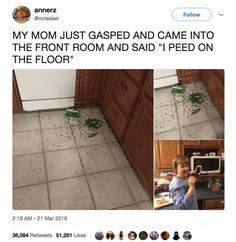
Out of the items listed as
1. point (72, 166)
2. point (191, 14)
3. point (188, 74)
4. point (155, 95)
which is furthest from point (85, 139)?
point (191, 14)

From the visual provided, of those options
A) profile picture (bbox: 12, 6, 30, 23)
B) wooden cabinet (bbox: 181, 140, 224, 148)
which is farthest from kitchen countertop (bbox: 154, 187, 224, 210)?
profile picture (bbox: 12, 6, 30, 23)

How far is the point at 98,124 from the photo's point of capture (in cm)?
106

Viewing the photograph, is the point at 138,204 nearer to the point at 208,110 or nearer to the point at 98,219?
the point at 98,219

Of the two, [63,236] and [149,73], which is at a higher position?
[149,73]

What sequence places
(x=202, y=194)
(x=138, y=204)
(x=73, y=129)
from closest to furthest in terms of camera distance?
(x=202, y=194) < (x=138, y=204) < (x=73, y=129)

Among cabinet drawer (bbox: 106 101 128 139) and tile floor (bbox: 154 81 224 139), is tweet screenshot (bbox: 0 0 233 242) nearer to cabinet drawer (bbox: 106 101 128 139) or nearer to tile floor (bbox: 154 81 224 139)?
tile floor (bbox: 154 81 224 139)

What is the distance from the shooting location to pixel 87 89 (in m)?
1.03

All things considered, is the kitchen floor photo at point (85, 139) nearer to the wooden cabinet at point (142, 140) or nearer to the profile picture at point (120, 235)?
the wooden cabinet at point (142, 140)

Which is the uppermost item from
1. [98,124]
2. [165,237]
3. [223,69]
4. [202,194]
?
[223,69]

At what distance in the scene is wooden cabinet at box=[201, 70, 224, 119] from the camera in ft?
2.51

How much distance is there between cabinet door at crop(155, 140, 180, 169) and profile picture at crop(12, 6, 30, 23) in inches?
19.7

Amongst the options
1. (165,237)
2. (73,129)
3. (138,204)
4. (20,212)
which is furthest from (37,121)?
(165,237)

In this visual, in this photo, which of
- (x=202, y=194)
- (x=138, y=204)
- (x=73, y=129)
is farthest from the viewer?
(x=73, y=129)

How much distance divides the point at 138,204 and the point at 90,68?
0.46 metres
